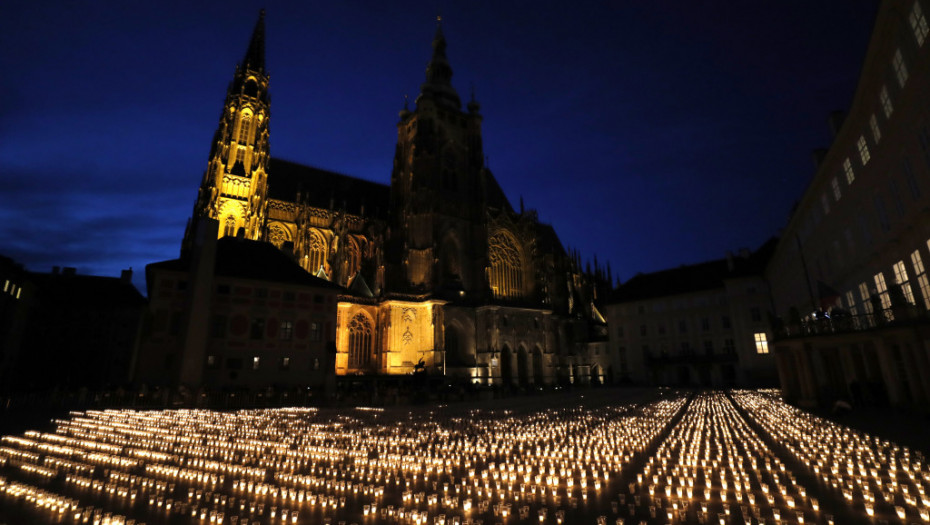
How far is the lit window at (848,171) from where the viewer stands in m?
19.8

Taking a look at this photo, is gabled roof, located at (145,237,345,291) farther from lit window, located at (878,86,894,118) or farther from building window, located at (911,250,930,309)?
lit window, located at (878,86,894,118)

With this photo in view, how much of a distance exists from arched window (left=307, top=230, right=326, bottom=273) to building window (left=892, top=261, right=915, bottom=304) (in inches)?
1634

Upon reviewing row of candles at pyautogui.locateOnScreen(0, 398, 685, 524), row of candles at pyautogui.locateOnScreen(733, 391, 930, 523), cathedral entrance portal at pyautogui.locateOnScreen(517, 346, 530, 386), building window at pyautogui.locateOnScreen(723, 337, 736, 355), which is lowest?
row of candles at pyautogui.locateOnScreen(733, 391, 930, 523)

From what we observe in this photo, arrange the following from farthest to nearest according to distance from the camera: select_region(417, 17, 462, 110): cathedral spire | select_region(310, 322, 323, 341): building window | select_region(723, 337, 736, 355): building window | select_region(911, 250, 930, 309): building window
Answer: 1. select_region(417, 17, 462, 110): cathedral spire
2. select_region(723, 337, 736, 355): building window
3. select_region(310, 322, 323, 341): building window
4. select_region(911, 250, 930, 309): building window

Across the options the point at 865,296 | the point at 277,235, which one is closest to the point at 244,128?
the point at 277,235

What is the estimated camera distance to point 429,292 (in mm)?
42375

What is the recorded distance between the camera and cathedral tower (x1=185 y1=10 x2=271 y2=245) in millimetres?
40281

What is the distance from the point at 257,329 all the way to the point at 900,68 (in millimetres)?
33762

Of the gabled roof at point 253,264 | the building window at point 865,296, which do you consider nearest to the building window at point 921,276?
the building window at point 865,296

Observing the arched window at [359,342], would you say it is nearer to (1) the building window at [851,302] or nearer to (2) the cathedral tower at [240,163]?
(2) the cathedral tower at [240,163]

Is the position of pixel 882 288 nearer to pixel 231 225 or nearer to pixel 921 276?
pixel 921 276

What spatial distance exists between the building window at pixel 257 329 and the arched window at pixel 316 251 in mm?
14749

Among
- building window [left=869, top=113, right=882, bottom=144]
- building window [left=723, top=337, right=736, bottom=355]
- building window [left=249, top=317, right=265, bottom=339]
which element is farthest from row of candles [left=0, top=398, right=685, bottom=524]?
building window [left=723, top=337, right=736, bottom=355]

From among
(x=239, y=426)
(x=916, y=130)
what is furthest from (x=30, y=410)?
(x=916, y=130)
